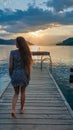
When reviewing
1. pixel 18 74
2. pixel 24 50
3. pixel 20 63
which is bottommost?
pixel 18 74

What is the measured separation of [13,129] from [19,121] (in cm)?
61

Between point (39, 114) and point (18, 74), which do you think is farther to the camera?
point (39, 114)

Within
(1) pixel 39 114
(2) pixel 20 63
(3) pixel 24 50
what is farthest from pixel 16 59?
(1) pixel 39 114

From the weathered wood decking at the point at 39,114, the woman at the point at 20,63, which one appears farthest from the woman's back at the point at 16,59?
the weathered wood decking at the point at 39,114

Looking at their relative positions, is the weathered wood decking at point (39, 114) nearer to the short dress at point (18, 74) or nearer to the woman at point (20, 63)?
the woman at point (20, 63)

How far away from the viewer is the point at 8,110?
833cm

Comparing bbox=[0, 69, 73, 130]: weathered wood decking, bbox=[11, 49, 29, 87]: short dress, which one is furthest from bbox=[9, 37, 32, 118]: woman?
bbox=[0, 69, 73, 130]: weathered wood decking

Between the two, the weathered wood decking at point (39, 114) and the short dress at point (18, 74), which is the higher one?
the short dress at point (18, 74)

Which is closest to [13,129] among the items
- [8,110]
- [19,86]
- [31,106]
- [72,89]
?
[19,86]

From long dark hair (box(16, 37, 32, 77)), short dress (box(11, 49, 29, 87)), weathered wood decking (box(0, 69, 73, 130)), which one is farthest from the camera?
short dress (box(11, 49, 29, 87))

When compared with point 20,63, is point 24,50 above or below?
above

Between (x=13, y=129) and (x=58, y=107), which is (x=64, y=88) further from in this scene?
(x=13, y=129)

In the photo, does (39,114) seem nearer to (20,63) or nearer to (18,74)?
(18,74)

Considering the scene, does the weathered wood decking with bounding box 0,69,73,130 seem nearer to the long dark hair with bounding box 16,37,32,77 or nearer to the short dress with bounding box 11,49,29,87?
the short dress with bounding box 11,49,29,87
